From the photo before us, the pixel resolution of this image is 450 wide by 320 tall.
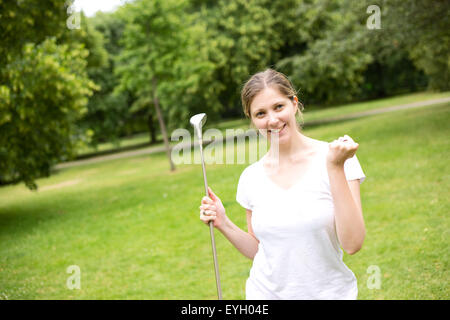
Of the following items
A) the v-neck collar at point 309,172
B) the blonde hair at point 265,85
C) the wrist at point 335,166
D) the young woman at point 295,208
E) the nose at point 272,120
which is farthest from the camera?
the blonde hair at point 265,85

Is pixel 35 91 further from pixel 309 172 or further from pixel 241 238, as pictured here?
pixel 309 172

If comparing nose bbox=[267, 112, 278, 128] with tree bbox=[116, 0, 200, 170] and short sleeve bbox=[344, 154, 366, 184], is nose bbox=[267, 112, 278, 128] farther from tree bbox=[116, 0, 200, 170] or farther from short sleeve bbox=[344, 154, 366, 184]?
tree bbox=[116, 0, 200, 170]

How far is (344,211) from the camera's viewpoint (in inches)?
67.1

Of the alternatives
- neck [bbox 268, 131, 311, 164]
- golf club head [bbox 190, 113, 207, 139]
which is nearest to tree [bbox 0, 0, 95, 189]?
golf club head [bbox 190, 113, 207, 139]

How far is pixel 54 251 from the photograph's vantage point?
8.13 metres

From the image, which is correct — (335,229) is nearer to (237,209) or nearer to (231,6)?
(237,209)

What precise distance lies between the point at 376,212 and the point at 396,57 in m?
38.6

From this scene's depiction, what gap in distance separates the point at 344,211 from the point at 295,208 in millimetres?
252

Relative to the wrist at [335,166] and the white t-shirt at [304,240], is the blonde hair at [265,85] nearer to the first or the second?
the white t-shirt at [304,240]

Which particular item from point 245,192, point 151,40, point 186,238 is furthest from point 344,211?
point 151,40

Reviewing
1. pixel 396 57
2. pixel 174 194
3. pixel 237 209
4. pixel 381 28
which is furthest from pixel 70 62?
pixel 396 57

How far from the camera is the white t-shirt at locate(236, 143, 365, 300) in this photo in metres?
1.86

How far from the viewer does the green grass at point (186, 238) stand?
212 inches

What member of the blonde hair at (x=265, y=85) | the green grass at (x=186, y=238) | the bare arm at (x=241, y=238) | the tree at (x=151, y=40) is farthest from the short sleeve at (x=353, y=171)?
the tree at (x=151, y=40)
